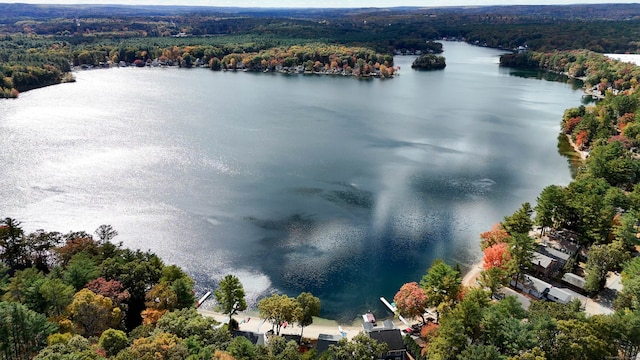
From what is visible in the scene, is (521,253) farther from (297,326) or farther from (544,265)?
(297,326)

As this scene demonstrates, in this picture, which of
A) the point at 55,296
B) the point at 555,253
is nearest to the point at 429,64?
the point at 555,253

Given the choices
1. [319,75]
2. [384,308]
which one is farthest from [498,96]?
[384,308]

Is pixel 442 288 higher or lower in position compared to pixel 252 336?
higher

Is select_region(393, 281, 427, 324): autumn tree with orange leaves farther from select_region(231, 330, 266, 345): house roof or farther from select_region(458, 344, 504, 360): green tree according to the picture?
select_region(231, 330, 266, 345): house roof

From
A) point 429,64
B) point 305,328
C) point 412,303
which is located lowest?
point 305,328

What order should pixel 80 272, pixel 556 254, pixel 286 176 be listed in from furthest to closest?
pixel 286 176, pixel 556 254, pixel 80 272

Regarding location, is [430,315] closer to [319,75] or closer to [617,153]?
[617,153]

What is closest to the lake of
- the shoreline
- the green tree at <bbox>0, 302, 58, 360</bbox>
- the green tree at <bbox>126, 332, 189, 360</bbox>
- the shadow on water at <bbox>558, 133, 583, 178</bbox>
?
the shadow on water at <bbox>558, 133, 583, 178</bbox>
